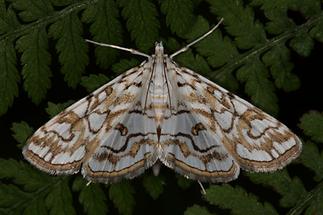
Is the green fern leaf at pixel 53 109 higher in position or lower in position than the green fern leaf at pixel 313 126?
lower

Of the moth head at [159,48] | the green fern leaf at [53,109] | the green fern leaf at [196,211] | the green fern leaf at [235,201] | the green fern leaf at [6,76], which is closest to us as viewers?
the green fern leaf at [196,211]

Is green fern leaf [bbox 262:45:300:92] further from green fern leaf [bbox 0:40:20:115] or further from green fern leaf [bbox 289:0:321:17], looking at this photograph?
green fern leaf [bbox 0:40:20:115]

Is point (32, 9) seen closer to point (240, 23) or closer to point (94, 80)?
point (94, 80)

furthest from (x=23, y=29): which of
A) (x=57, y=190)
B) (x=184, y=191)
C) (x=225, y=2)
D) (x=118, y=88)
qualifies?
(x=184, y=191)

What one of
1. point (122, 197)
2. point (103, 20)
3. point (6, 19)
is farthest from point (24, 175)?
point (103, 20)

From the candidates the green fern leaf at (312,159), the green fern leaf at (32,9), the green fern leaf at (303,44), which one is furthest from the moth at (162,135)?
the green fern leaf at (32,9)

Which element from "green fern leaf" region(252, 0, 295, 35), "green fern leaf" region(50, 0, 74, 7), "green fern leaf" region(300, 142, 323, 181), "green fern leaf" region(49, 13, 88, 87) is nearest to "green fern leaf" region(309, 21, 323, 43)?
"green fern leaf" region(252, 0, 295, 35)

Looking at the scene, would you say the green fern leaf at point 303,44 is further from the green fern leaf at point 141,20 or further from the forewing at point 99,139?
the forewing at point 99,139
